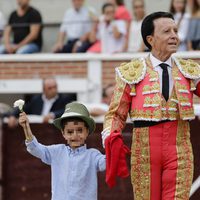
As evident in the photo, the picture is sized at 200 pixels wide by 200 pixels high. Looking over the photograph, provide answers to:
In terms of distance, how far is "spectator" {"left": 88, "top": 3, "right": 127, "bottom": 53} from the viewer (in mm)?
11562

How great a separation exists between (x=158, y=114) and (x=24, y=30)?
5.85 m

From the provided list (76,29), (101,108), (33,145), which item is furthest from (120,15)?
(33,145)

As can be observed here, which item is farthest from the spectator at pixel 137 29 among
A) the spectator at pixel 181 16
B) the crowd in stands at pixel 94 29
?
the spectator at pixel 181 16

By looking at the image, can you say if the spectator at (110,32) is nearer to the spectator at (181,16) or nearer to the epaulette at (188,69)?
the spectator at (181,16)

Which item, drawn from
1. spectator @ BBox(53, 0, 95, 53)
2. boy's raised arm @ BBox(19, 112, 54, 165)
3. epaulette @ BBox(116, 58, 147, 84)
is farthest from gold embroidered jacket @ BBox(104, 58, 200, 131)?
spectator @ BBox(53, 0, 95, 53)

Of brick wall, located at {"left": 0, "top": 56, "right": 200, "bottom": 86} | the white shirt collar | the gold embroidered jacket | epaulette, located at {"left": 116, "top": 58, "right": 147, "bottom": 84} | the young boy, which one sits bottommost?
the young boy

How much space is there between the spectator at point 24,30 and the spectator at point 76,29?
0.85 ft

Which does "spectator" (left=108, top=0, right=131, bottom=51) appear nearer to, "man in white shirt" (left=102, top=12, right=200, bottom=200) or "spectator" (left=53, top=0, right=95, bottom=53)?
"spectator" (left=53, top=0, right=95, bottom=53)

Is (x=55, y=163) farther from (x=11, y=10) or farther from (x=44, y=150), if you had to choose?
(x=11, y=10)

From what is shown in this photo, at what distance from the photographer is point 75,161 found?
6723 mm

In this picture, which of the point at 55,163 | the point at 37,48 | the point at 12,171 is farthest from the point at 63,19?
the point at 55,163

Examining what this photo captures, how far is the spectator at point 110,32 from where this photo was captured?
11562 mm

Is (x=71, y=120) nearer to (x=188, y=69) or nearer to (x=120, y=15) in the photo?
(x=188, y=69)

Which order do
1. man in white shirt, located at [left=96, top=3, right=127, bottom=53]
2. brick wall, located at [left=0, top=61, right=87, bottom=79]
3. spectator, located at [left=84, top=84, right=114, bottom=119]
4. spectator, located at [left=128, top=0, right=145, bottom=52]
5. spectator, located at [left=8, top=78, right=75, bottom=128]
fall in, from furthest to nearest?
brick wall, located at [left=0, top=61, right=87, bottom=79]
man in white shirt, located at [left=96, top=3, right=127, bottom=53]
spectator, located at [left=128, top=0, right=145, bottom=52]
spectator, located at [left=8, top=78, right=75, bottom=128]
spectator, located at [left=84, top=84, right=114, bottom=119]
